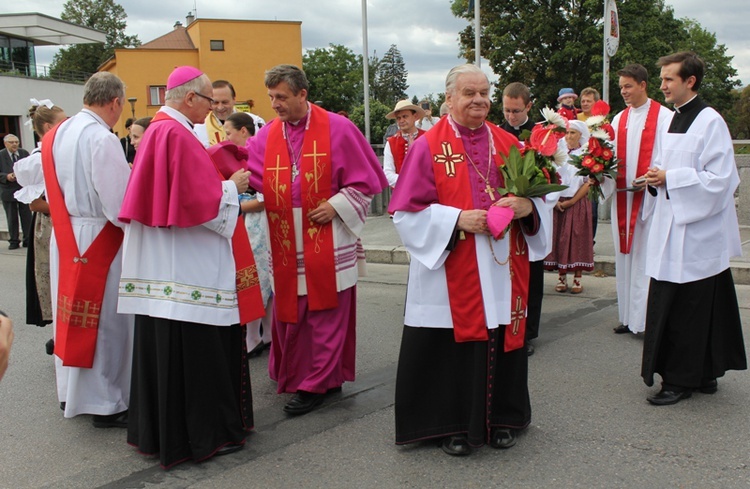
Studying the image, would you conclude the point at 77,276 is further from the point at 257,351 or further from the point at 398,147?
the point at 398,147

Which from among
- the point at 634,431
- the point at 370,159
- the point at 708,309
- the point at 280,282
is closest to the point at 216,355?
the point at 280,282

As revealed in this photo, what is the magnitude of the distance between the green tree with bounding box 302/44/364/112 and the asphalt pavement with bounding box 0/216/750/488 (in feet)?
188

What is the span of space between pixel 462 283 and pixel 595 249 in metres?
6.14

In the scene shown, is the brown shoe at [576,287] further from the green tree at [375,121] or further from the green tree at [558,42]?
the green tree at [558,42]

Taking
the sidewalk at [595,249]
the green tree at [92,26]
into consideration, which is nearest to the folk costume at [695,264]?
the sidewalk at [595,249]

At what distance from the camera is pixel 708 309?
445 centimetres

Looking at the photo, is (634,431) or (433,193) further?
(634,431)

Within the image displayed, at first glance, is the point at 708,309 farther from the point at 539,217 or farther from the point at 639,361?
the point at 539,217

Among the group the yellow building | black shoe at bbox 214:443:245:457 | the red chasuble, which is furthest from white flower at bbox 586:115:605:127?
the yellow building

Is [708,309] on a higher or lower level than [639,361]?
higher

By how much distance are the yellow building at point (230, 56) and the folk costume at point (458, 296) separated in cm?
3930

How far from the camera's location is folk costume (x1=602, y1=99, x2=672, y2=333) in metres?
5.86

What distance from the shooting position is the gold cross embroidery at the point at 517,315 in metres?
3.80

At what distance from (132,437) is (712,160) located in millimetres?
3840
